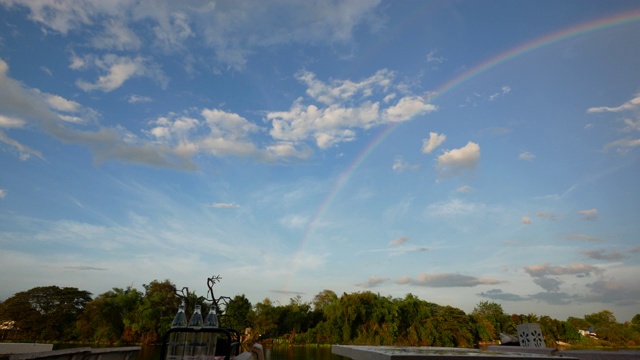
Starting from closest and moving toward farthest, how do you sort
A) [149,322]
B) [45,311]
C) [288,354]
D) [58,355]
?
1. [58,355]
2. [288,354]
3. [149,322]
4. [45,311]

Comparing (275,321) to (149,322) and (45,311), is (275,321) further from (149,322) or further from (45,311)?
(45,311)

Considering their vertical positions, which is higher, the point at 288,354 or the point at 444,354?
the point at 444,354

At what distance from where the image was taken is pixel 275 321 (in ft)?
136

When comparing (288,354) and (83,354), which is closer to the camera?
(83,354)

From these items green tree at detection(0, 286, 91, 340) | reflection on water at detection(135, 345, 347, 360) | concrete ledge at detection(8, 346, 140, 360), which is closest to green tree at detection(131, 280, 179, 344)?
reflection on water at detection(135, 345, 347, 360)

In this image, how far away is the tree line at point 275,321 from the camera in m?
37.2

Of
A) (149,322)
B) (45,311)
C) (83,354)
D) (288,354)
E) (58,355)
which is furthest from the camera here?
(45,311)

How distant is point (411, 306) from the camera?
1560 inches

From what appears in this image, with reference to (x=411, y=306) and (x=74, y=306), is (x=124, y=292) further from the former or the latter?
(x=411, y=306)

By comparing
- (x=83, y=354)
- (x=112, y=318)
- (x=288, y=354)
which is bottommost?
(x=288, y=354)

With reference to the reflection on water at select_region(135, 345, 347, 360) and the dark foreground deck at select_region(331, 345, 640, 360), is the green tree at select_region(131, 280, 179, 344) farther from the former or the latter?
the dark foreground deck at select_region(331, 345, 640, 360)

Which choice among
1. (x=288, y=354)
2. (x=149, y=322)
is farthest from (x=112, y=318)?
(x=288, y=354)

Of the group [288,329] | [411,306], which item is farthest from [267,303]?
[411,306]

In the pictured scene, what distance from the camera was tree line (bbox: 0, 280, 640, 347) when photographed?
37156 millimetres
